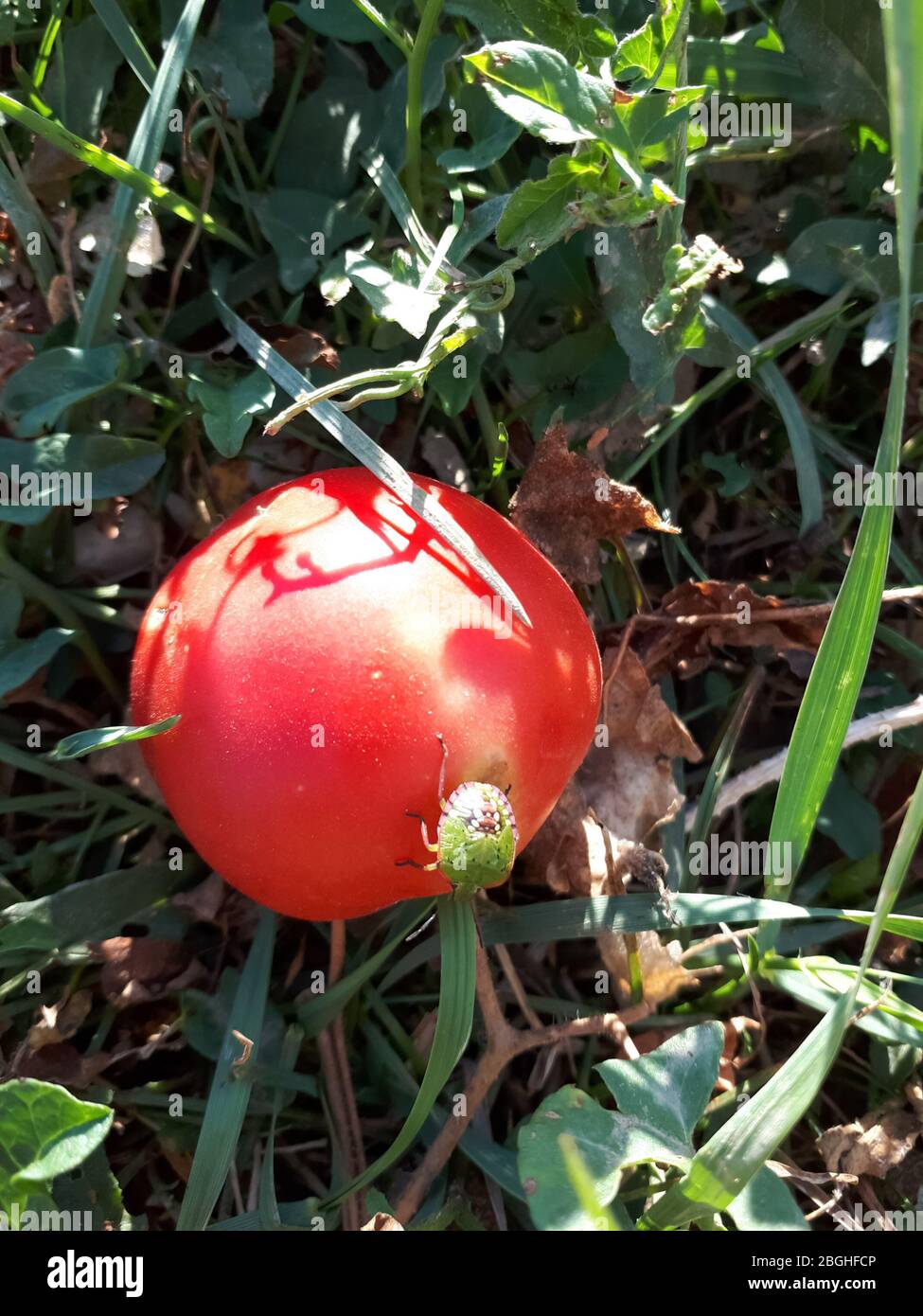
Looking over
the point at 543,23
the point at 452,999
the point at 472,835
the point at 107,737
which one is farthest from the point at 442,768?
the point at 543,23

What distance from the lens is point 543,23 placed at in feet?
5.43

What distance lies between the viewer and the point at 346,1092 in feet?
6.70

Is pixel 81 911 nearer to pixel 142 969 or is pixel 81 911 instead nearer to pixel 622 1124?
pixel 142 969

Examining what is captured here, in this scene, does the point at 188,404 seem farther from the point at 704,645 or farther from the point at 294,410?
the point at 704,645

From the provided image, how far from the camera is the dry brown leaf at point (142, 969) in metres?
2.07

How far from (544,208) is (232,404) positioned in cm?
59

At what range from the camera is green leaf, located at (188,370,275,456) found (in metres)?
1.82

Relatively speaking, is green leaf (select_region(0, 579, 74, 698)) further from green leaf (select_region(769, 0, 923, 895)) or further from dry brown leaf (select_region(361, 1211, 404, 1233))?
green leaf (select_region(769, 0, 923, 895))

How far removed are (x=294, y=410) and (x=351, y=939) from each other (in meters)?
1.00

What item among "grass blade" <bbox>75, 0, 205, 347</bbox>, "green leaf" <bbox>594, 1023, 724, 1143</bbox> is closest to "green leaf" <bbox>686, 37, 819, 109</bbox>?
"grass blade" <bbox>75, 0, 205, 347</bbox>

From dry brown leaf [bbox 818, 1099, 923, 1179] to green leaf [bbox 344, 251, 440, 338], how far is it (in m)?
1.53

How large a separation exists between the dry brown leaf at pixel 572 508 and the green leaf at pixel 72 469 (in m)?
0.65

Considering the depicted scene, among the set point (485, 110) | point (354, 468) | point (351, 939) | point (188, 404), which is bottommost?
point (351, 939)
